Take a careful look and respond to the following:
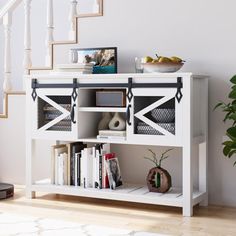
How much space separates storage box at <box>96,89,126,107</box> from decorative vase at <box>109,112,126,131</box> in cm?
15

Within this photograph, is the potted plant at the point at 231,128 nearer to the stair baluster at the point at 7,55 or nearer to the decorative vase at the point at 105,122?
the decorative vase at the point at 105,122

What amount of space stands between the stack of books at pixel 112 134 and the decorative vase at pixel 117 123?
0.09m

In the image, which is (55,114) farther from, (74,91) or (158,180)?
(158,180)

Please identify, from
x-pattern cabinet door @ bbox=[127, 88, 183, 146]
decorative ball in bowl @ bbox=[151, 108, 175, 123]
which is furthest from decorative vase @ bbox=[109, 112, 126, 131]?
decorative ball in bowl @ bbox=[151, 108, 175, 123]

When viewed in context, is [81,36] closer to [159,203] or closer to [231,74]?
[231,74]

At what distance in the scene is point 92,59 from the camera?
3.86 m

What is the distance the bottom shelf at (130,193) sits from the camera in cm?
339

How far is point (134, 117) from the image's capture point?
11.5 feet

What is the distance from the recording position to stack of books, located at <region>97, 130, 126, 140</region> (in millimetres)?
3561

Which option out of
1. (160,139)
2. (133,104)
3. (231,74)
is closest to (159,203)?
(160,139)

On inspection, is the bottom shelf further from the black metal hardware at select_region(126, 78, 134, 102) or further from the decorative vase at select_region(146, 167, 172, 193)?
the black metal hardware at select_region(126, 78, 134, 102)

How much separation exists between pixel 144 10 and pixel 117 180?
1261mm

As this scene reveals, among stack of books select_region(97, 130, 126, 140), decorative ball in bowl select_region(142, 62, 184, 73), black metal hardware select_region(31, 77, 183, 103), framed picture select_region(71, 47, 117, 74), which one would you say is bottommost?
stack of books select_region(97, 130, 126, 140)

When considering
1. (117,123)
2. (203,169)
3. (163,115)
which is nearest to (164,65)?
(163,115)
